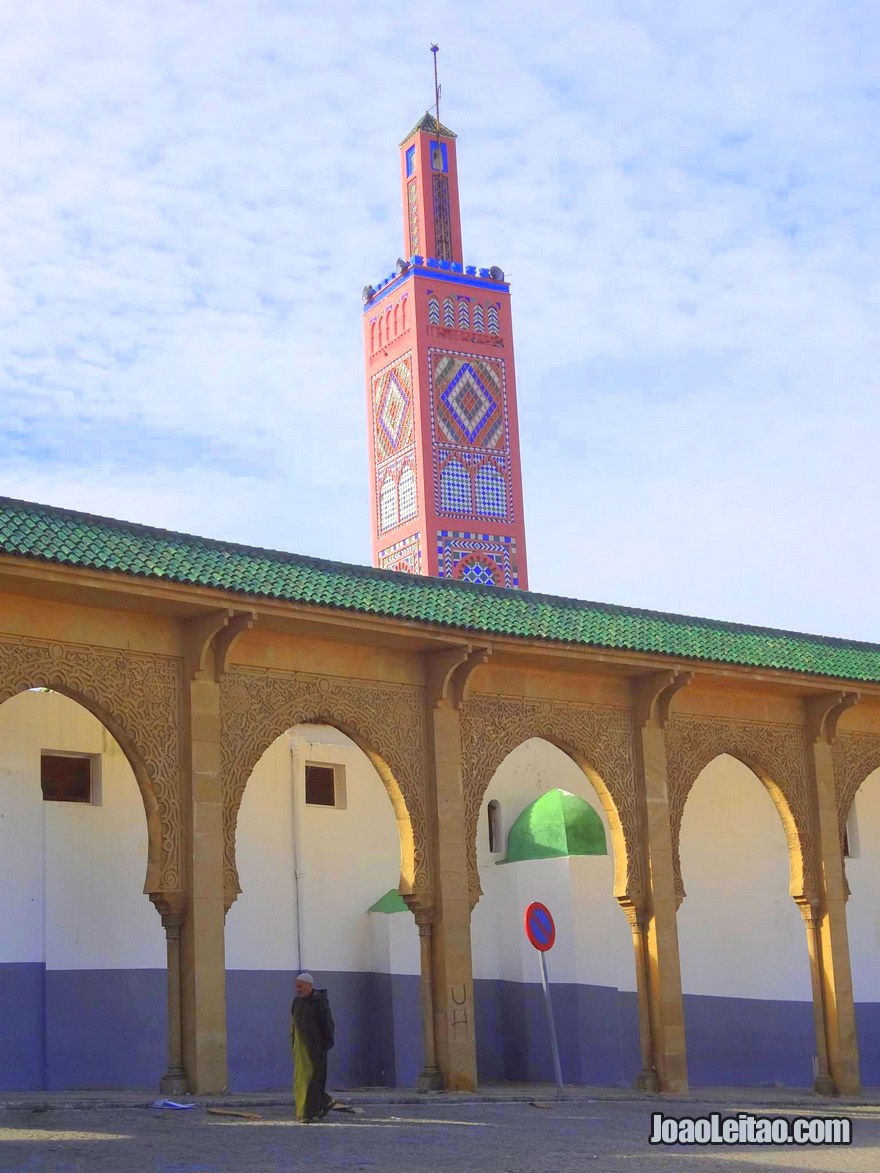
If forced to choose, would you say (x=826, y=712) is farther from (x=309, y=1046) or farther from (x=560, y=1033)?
(x=309, y=1046)

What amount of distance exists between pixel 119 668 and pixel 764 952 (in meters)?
10.6

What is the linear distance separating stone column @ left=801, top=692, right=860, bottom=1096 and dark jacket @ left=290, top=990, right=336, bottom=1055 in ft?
24.9

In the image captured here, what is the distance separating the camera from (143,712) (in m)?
13.1

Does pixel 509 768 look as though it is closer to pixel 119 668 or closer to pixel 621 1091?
pixel 621 1091

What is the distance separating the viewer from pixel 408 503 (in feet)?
87.9

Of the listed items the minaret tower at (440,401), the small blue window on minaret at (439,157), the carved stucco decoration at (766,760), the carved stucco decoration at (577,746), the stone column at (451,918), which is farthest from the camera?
the small blue window on minaret at (439,157)

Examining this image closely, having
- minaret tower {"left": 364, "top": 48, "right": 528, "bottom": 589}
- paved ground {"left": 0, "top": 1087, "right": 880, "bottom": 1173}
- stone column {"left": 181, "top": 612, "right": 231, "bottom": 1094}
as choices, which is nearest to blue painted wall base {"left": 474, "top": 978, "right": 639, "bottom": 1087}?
paved ground {"left": 0, "top": 1087, "right": 880, "bottom": 1173}

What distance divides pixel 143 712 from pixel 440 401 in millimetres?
14419

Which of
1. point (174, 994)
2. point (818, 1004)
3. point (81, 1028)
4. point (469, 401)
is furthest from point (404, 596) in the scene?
point (469, 401)

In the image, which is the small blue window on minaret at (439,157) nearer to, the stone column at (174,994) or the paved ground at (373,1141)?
the stone column at (174,994)

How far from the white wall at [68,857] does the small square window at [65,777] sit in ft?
0.61

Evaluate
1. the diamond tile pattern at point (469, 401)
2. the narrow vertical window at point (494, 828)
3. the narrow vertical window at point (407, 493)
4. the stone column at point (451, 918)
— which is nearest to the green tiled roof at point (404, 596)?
the stone column at point (451, 918)

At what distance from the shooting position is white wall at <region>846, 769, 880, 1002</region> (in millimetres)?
20719

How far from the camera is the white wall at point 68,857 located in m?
16.1
